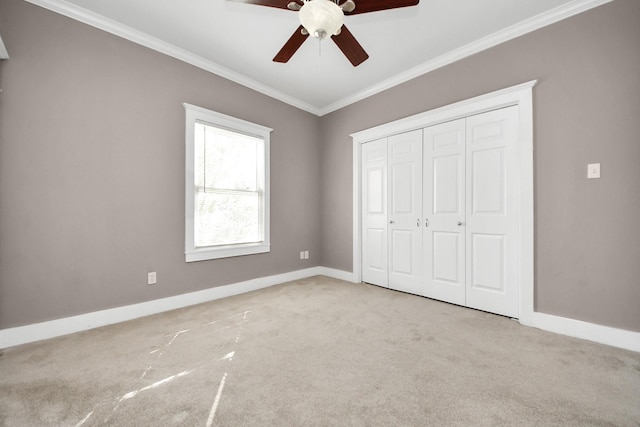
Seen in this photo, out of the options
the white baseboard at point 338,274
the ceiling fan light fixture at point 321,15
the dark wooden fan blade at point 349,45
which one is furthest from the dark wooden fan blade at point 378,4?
the white baseboard at point 338,274

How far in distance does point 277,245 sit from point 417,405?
9.40 feet

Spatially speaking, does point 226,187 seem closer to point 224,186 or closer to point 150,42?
point 224,186

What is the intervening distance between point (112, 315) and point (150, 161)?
5.13 feet

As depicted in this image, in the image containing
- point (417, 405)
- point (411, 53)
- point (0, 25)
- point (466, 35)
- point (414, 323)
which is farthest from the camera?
point (411, 53)

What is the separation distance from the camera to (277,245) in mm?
4012

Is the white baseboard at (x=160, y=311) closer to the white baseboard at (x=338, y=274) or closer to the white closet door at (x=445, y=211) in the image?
the white closet door at (x=445, y=211)

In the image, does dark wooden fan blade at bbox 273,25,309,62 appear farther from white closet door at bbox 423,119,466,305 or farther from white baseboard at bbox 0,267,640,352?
white baseboard at bbox 0,267,640,352

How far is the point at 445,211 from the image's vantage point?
3158 mm

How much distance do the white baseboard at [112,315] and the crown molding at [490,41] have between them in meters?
3.21

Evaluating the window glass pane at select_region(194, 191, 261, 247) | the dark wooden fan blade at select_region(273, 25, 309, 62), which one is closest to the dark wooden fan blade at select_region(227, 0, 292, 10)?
the dark wooden fan blade at select_region(273, 25, 309, 62)

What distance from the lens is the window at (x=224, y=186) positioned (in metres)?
3.11

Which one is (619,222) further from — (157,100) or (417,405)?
(157,100)

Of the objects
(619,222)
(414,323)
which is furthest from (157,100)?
(619,222)

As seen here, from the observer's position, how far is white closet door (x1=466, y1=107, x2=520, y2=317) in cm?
266
